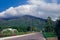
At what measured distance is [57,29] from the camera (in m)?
2.92

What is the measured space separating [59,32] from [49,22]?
275 feet

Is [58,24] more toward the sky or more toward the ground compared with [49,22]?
more toward the ground

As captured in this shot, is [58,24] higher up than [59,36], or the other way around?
[58,24]

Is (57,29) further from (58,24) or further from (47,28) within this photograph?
(47,28)

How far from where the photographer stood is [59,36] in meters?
2.90

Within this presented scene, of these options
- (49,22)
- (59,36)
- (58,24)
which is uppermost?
(49,22)

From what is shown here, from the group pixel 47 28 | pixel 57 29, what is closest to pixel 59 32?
pixel 57 29

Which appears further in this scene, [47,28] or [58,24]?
[47,28]

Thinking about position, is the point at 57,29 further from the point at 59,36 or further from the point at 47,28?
the point at 47,28

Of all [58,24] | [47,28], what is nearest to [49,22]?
[47,28]

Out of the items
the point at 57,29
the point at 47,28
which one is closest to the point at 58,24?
the point at 57,29

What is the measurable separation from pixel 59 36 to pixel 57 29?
0.38 ft

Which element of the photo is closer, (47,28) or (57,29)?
(57,29)

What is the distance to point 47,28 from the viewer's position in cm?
8131
